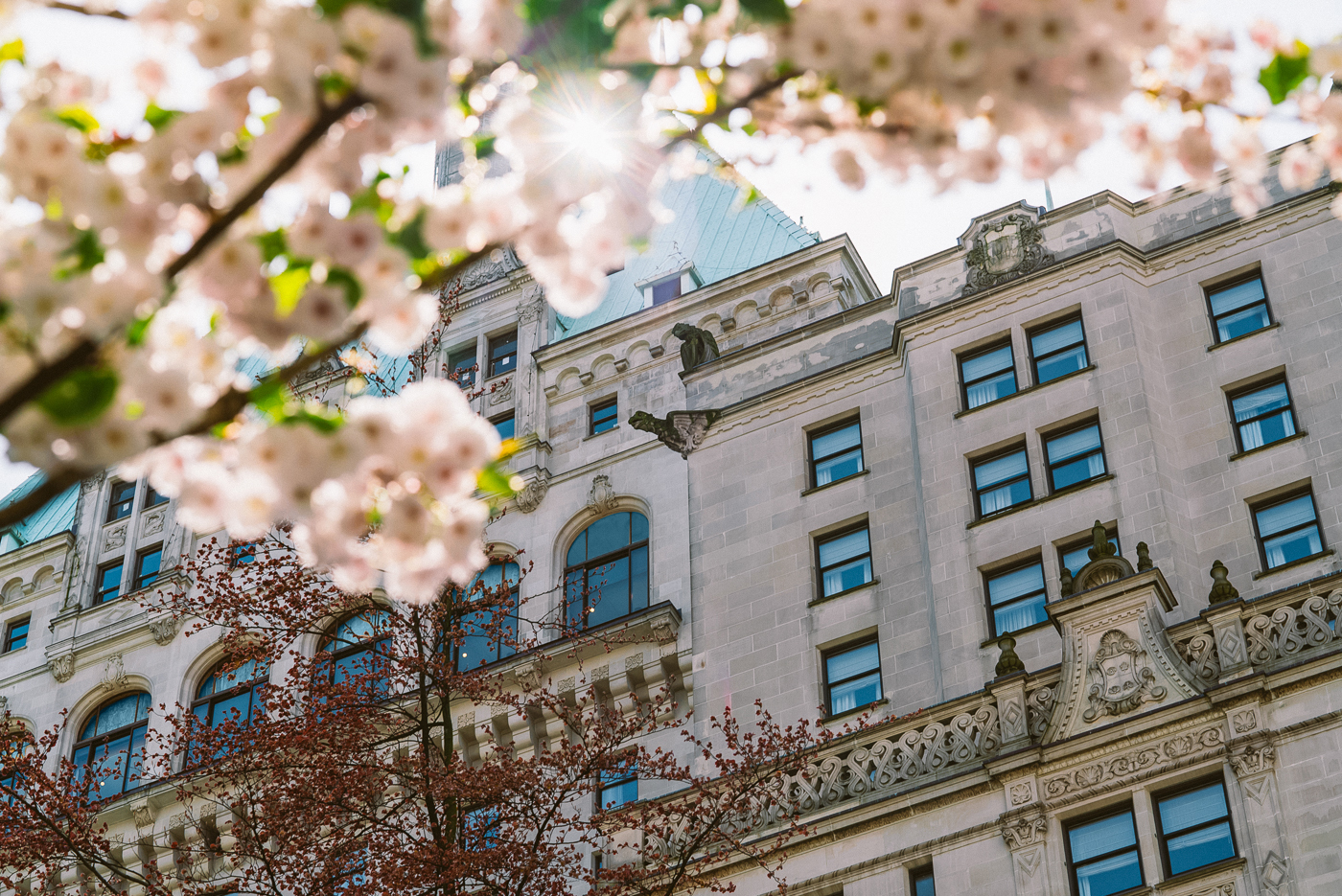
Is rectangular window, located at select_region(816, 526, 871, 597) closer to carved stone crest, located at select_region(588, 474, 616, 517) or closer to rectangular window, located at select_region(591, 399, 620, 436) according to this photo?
carved stone crest, located at select_region(588, 474, 616, 517)

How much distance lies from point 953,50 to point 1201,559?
82.9ft

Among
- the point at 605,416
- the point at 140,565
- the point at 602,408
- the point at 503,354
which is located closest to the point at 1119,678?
the point at 605,416

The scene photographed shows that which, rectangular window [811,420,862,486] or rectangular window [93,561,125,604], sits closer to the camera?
rectangular window [811,420,862,486]

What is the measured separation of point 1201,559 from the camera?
1199 inches

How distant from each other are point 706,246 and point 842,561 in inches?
603

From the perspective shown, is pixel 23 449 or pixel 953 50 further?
pixel 953 50

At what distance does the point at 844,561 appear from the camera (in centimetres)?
3478

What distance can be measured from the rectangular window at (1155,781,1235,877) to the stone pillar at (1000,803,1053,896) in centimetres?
188

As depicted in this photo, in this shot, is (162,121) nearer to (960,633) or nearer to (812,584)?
(960,633)

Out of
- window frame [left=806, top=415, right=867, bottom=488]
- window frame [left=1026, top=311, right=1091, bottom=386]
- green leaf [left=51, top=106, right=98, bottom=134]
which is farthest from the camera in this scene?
window frame [left=806, top=415, right=867, bottom=488]

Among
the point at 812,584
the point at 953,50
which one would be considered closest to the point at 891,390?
the point at 812,584

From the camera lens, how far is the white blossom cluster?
6.41 m

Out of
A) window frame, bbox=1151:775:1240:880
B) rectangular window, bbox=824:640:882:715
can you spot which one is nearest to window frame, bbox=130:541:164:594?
rectangular window, bbox=824:640:882:715

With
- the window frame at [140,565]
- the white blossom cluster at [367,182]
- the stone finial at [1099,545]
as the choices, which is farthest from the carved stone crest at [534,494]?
the white blossom cluster at [367,182]
